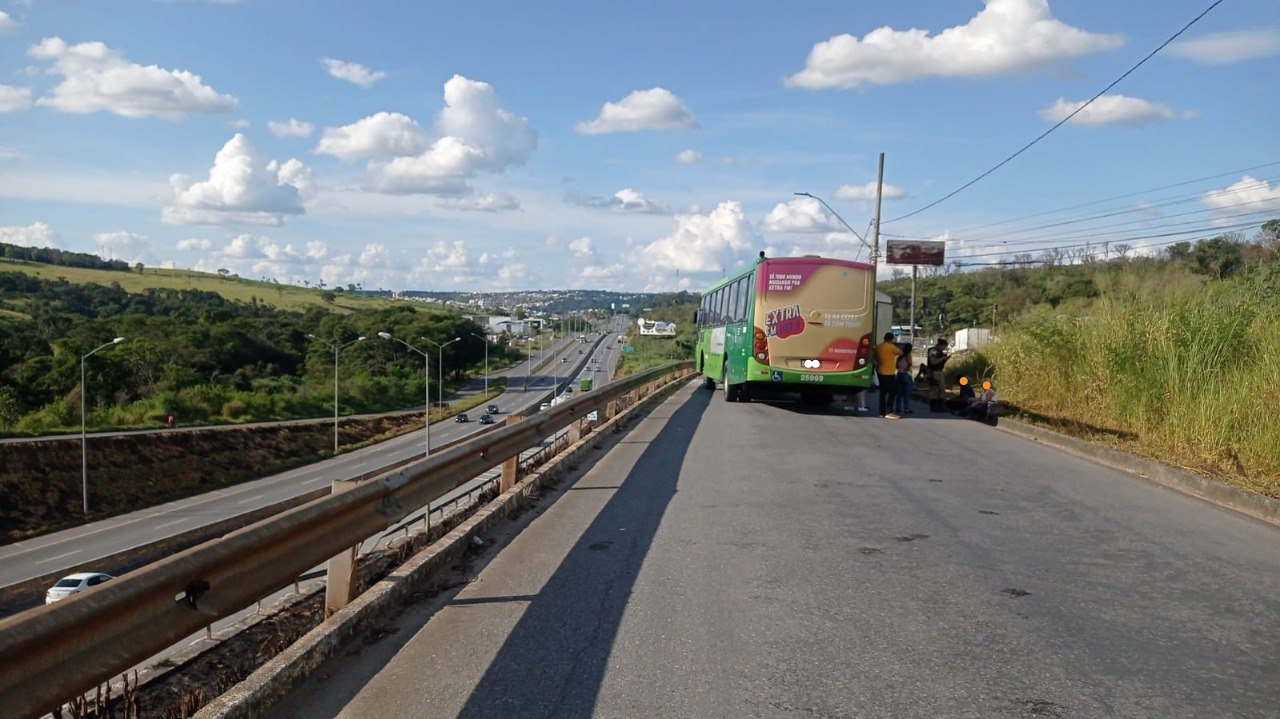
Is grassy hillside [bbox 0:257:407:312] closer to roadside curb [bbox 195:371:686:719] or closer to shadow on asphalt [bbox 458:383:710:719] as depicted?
roadside curb [bbox 195:371:686:719]

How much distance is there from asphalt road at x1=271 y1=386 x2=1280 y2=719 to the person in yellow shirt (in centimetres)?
821

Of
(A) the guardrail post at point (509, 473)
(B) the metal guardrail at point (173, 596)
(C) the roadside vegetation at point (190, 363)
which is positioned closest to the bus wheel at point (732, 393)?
(A) the guardrail post at point (509, 473)

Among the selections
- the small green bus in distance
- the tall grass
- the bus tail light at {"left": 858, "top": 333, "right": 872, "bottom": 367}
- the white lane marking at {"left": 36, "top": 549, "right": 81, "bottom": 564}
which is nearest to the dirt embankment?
the white lane marking at {"left": 36, "top": 549, "right": 81, "bottom": 564}

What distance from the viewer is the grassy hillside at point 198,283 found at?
115 m

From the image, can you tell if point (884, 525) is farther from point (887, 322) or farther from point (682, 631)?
point (887, 322)

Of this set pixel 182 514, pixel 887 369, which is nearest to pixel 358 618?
pixel 887 369

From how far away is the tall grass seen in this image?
10.5m

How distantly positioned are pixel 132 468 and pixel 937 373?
34562 mm

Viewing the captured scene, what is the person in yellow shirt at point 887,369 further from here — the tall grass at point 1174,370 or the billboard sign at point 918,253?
the billboard sign at point 918,253

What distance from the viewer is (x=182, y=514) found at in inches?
1286

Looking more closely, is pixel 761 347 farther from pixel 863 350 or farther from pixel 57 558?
pixel 57 558

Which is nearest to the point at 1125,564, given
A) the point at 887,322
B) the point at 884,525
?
the point at 884,525

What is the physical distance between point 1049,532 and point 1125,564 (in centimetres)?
108

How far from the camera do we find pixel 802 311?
59.7 feet
